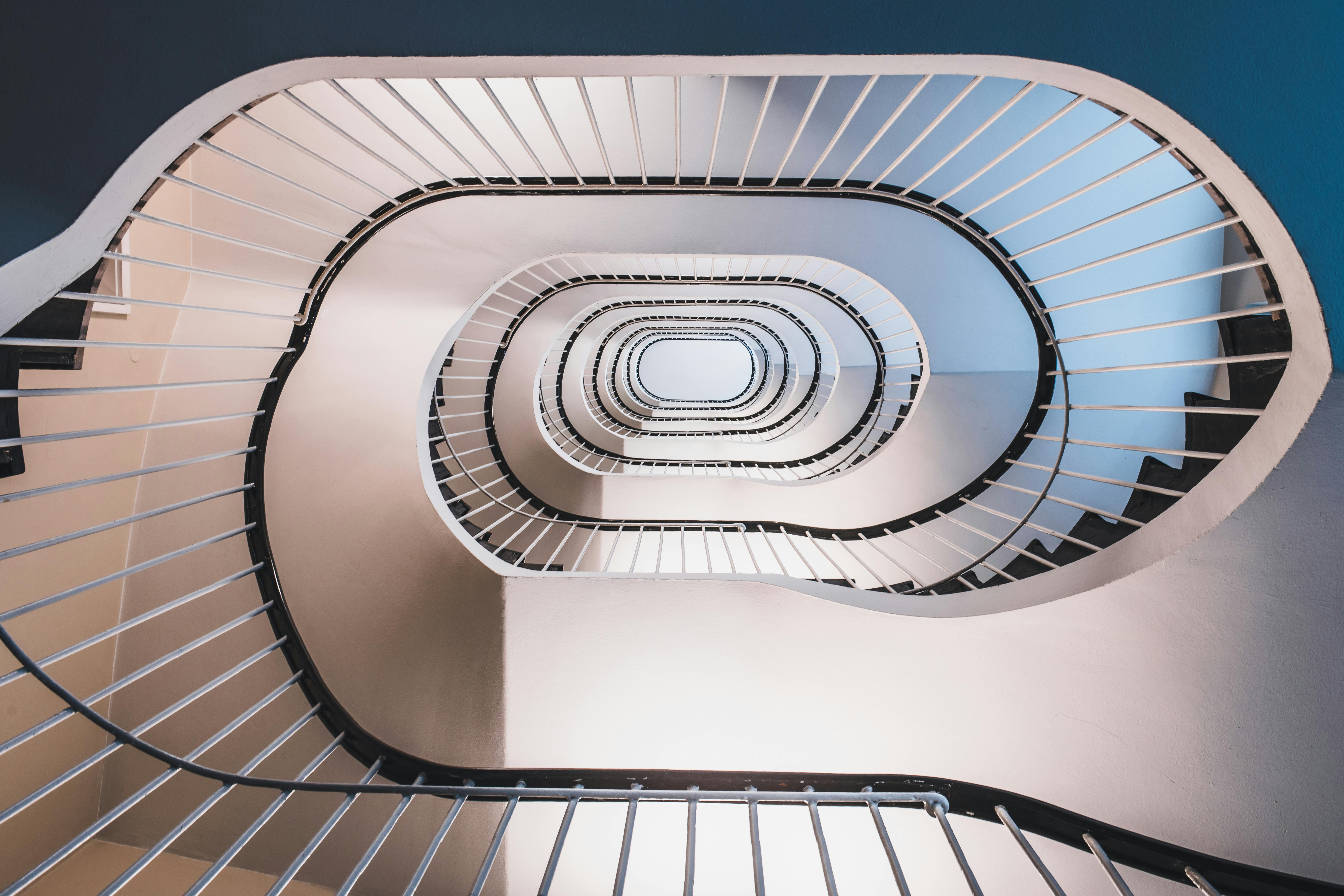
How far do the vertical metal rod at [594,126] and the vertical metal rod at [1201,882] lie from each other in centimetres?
297

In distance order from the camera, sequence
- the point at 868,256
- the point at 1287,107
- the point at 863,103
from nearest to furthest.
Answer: the point at 1287,107 < the point at 863,103 < the point at 868,256

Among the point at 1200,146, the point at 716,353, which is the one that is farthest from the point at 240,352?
the point at 716,353

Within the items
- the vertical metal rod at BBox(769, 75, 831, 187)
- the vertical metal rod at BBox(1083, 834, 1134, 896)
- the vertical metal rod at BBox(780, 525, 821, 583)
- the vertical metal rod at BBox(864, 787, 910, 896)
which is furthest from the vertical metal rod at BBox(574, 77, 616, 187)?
the vertical metal rod at BBox(1083, 834, 1134, 896)

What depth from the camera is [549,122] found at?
5.99 ft

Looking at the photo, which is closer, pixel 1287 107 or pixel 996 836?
pixel 1287 107

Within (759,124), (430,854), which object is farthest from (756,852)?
(759,124)

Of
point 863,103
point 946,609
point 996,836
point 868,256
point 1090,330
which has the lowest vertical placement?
point 996,836

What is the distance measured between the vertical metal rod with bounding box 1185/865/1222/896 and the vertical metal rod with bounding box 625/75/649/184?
9.48ft

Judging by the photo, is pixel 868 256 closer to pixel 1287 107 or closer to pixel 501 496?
pixel 1287 107

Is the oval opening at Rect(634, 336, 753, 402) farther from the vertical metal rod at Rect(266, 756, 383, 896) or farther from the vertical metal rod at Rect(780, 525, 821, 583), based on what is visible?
the vertical metal rod at Rect(266, 756, 383, 896)

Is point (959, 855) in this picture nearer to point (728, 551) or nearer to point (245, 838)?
point (728, 551)

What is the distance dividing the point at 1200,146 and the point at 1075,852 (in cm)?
255

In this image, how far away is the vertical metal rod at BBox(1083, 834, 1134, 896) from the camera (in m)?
1.44

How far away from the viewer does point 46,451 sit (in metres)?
2.77
